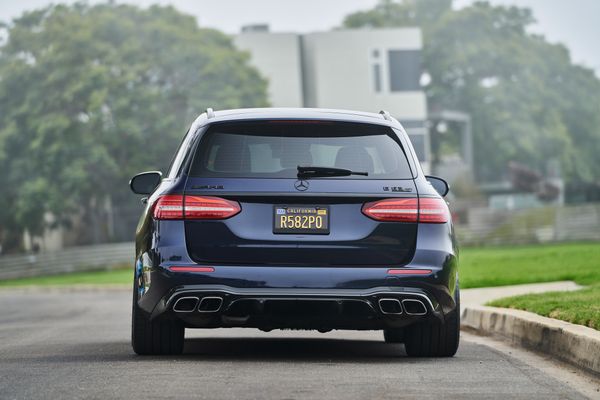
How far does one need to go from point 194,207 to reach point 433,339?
1.96 metres

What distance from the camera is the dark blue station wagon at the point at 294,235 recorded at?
884 centimetres

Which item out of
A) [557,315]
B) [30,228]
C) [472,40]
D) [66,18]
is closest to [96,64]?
[66,18]

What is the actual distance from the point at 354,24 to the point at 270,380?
7018cm

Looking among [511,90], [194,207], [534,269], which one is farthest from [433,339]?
[511,90]

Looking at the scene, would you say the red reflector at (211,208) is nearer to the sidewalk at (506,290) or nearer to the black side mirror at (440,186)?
the black side mirror at (440,186)

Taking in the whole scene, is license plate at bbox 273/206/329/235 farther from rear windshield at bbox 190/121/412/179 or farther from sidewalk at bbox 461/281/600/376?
sidewalk at bbox 461/281/600/376

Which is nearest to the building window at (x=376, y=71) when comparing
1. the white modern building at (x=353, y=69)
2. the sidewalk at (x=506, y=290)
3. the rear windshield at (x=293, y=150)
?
the white modern building at (x=353, y=69)

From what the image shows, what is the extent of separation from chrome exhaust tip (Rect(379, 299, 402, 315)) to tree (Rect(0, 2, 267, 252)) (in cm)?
3870

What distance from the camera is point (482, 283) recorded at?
20172mm

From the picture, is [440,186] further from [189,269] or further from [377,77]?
[377,77]

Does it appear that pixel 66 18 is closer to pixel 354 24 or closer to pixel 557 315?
pixel 354 24

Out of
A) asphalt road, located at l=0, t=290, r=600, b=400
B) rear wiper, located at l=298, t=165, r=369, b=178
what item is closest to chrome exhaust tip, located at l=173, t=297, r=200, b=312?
asphalt road, located at l=0, t=290, r=600, b=400

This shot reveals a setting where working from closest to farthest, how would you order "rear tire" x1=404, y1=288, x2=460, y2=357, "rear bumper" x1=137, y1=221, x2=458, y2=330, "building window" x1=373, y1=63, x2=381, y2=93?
"rear bumper" x1=137, y1=221, x2=458, y2=330, "rear tire" x1=404, y1=288, x2=460, y2=357, "building window" x1=373, y1=63, x2=381, y2=93

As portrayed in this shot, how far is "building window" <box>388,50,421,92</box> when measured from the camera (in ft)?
192
